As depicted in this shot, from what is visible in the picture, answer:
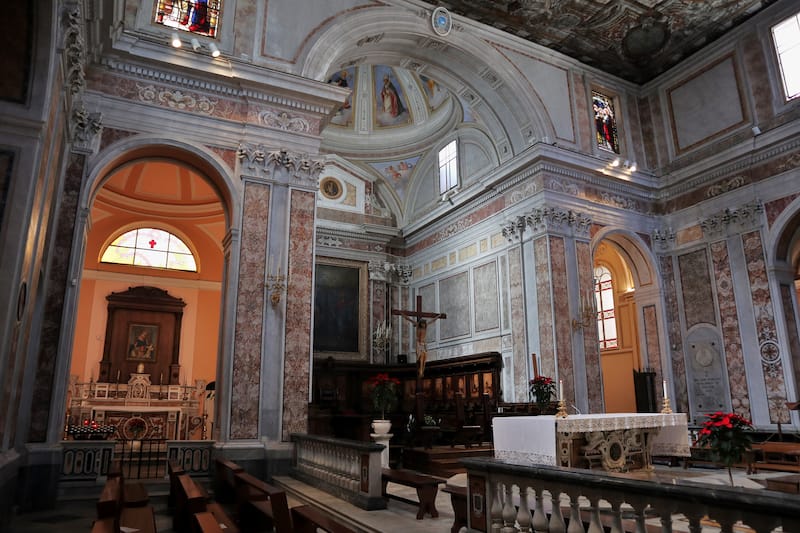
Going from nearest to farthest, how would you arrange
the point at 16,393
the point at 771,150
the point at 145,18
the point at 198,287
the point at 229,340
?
the point at 16,393 < the point at 229,340 < the point at 145,18 < the point at 771,150 < the point at 198,287

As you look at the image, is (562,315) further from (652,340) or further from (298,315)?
(298,315)

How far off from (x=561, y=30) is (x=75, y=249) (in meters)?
12.5

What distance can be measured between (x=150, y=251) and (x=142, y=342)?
9.34 feet

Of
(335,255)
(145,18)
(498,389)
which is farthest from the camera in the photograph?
(335,255)

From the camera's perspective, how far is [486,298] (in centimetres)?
1628

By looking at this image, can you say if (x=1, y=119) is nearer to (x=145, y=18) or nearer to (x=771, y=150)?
(x=145, y=18)

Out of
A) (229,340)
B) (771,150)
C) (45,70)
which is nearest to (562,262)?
(771,150)

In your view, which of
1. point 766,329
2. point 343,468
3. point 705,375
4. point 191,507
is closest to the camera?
point 191,507

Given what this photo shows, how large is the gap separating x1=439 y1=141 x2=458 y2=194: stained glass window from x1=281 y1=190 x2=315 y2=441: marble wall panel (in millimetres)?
8330

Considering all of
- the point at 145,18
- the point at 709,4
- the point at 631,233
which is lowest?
the point at 631,233

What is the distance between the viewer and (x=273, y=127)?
37.4ft

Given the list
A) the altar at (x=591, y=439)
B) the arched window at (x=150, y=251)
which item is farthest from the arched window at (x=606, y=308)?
the arched window at (x=150, y=251)

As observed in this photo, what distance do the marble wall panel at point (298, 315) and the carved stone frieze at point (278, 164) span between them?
14.5 inches

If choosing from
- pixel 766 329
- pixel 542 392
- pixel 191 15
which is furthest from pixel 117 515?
pixel 766 329
